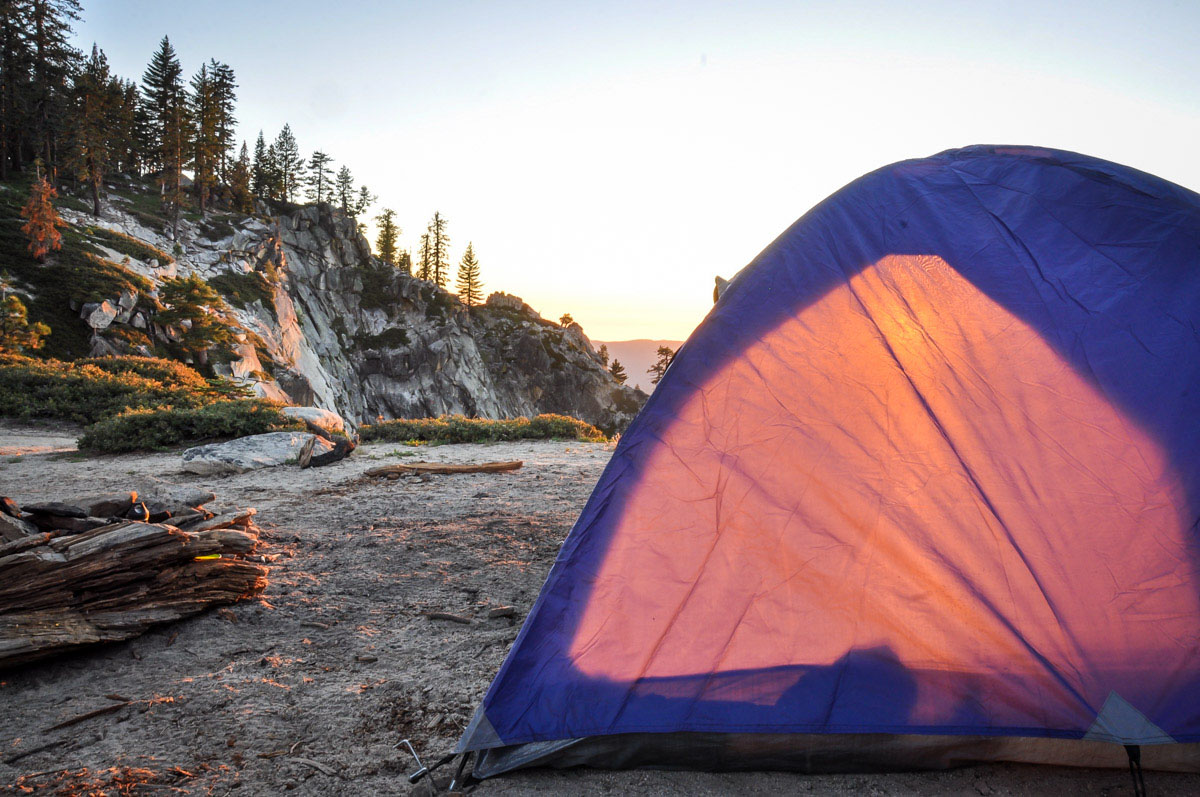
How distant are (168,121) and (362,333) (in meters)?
24.2

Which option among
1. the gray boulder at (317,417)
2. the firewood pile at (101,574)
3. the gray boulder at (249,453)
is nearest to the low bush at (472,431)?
the gray boulder at (317,417)

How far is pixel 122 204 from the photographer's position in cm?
4878

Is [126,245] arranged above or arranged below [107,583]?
above

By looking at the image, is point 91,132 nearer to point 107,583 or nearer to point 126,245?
point 126,245

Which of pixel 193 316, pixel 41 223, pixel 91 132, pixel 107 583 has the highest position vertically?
pixel 91 132

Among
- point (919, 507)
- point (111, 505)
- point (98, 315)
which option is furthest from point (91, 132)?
point (919, 507)

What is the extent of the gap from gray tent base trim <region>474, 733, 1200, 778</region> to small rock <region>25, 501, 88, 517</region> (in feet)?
13.1

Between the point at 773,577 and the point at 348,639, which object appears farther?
the point at 348,639

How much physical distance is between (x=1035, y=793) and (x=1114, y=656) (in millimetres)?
639

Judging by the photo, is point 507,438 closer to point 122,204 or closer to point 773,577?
point 773,577

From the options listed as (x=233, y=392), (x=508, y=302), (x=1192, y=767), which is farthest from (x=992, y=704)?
(x=508, y=302)

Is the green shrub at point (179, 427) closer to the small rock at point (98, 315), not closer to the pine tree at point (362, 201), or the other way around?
the small rock at point (98, 315)

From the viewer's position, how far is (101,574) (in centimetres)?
363

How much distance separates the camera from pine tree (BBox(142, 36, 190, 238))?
4766cm
